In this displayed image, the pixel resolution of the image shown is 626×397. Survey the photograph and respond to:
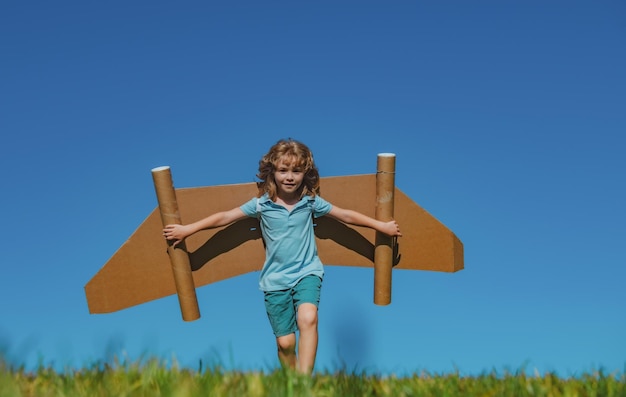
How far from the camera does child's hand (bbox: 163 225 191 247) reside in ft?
12.3

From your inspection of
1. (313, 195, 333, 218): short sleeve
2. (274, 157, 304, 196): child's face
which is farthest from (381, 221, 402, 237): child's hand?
(274, 157, 304, 196): child's face

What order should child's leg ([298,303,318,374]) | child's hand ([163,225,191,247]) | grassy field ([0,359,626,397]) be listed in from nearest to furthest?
grassy field ([0,359,626,397]) → child's leg ([298,303,318,374]) → child's hand ([163,225,191,247])

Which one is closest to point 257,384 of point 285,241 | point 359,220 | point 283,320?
point 283,320

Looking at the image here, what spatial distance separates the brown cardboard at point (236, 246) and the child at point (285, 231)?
127 millimetres

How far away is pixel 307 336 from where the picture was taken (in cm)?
360

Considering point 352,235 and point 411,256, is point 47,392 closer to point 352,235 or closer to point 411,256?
point 352,235

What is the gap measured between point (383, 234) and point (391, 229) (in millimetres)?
73

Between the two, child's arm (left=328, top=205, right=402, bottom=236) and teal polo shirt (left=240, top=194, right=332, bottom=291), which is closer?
teal polo shirt (left=240, top=194, right=332, bottom=291)

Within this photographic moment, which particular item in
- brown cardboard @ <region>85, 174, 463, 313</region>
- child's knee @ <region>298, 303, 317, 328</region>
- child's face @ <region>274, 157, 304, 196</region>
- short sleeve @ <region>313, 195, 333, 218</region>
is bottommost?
child's knee @ <region>298, 303, 317, 328</region>

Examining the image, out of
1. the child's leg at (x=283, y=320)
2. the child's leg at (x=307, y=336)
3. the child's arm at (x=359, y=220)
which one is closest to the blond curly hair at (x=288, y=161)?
the child's arm at (x=359, y=220)

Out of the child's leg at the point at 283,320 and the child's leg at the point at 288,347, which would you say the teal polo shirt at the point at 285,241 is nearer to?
the child's leg at the point at 283,320

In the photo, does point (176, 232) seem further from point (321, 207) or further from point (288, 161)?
point (321, 207)

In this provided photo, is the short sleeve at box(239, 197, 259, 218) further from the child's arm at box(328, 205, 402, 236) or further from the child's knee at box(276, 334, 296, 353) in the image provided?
the child's knee at box(276, 334, 296, 353)

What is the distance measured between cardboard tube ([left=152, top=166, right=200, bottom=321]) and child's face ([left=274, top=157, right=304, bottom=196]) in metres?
0.68
